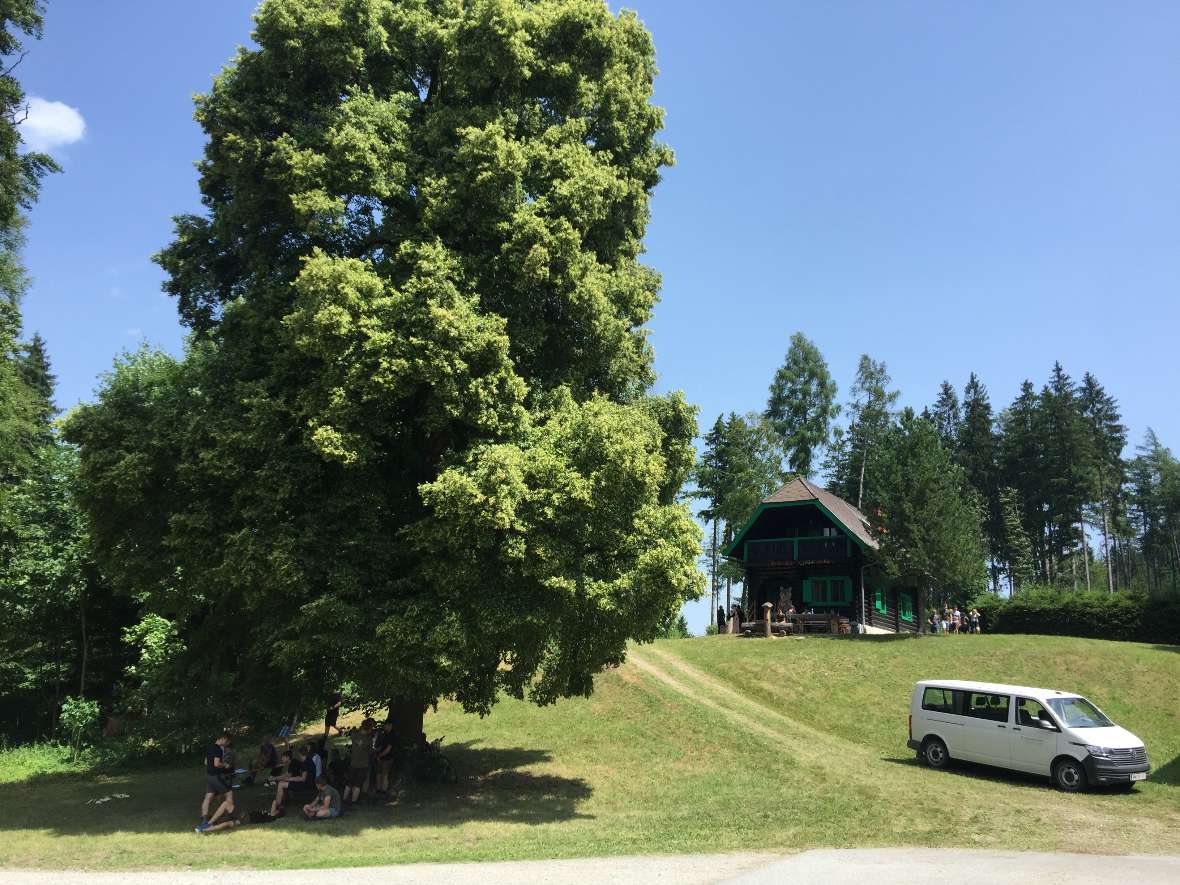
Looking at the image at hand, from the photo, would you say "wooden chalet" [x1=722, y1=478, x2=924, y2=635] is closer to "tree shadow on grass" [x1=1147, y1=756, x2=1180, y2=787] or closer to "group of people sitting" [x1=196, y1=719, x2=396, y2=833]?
"tree shadow on grass" [x1=1147, y1=756, x2=1180, y2=787]

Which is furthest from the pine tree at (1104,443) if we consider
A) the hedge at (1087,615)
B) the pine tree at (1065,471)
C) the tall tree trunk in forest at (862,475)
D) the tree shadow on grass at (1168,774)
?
the tree shadow on grass at (1168,774)

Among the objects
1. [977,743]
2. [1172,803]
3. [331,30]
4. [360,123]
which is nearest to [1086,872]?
[1172,803]

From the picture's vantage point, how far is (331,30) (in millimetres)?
15453

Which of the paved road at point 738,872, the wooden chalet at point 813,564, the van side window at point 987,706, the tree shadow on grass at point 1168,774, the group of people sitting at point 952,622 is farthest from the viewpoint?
the wooden chalet at point 813,564

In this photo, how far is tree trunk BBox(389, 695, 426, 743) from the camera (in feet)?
53.2

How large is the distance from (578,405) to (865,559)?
27.0m

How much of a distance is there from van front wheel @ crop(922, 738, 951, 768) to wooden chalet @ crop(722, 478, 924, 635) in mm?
17570

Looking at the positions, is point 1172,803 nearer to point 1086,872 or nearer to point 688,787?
point 1086,872

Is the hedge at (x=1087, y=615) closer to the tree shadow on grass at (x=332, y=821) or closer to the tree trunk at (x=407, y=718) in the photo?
the tree shadow on grass at (x=332, y=821)

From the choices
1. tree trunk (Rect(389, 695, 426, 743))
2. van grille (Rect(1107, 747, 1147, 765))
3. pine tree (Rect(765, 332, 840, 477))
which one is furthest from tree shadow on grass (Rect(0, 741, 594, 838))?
pine tree (Rect(765, 332, 840, 477))

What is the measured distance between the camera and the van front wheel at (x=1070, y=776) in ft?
51.5

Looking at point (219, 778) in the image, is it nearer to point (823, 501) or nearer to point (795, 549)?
point (795, 549)

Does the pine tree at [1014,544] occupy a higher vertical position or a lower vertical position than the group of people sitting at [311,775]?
higher

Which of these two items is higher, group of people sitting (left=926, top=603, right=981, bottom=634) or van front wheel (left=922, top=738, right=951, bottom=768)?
group of people sitting (left=926, top=603, right=981, bottom=634)
